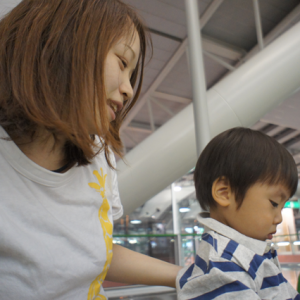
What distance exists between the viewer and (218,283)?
0.60m

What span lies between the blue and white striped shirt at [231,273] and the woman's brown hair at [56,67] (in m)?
0.35

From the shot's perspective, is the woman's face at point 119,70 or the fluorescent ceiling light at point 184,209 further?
the fluorescent ceiling light at point 184,209

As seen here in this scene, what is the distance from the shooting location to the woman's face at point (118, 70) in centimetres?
61

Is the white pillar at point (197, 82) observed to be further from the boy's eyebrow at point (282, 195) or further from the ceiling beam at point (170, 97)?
the ceiling beam at point (170, 97)

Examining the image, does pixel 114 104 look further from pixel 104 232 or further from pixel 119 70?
pixel 104 232

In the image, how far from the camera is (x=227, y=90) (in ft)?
6.97

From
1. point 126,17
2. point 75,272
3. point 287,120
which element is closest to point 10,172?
point 75,272

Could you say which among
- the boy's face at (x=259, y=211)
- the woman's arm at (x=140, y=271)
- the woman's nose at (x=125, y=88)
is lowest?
the woman's arm at (x=140, y=271)

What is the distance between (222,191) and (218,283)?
9.1 inches

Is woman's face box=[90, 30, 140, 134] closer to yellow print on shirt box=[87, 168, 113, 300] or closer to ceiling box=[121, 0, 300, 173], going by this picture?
yellow print on shirt box=[87, 168, 113, 300]

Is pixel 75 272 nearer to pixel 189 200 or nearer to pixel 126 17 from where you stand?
pixel 126 17

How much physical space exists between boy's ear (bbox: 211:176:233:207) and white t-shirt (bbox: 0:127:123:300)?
0.94 ft

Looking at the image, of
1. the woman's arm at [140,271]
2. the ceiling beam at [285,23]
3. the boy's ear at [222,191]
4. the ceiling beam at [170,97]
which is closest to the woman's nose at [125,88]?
the boy's ear at [222,191]

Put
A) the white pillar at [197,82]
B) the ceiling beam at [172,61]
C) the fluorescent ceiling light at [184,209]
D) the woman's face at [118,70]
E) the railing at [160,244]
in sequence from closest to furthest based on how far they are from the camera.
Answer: the woman's face at [118,70]
the white pillar at [197,82]
the railing at [160,244]
the ceiling beam at [172,61]
the fluorescent ceiling light at [184,209]
